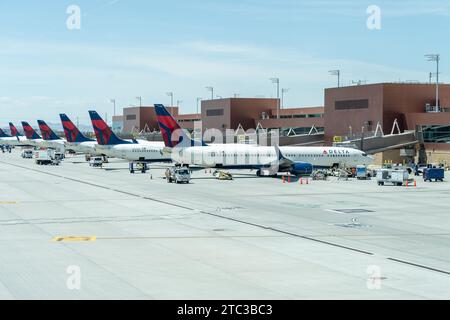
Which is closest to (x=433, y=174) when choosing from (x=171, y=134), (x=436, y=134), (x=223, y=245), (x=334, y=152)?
(x=334, y=152)

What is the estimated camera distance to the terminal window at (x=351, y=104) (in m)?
119

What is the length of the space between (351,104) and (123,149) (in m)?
46.9

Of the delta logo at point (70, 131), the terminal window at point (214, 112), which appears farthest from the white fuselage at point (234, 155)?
the terminal window at point (214, 112)

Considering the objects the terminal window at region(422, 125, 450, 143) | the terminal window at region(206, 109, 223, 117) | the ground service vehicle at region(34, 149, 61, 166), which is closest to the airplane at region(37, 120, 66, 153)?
the ground service vehicle at region(34, 149, 61, 166)

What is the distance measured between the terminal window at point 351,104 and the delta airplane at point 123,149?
1578 inches

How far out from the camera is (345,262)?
2661 cm

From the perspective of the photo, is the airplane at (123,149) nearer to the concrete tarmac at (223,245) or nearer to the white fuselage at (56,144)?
the concrete tarmac at (223,245)

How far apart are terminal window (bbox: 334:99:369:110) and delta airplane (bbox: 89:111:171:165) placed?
40.1 metres

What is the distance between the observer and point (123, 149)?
96.4m

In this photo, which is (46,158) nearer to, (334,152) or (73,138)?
(73,138)

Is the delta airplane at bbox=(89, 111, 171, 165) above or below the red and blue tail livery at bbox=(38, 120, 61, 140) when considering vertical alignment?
below

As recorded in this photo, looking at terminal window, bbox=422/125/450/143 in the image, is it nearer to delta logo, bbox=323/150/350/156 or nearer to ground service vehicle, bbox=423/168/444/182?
delta logo, bbox=323/150/350/156

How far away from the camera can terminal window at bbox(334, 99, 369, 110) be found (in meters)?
119

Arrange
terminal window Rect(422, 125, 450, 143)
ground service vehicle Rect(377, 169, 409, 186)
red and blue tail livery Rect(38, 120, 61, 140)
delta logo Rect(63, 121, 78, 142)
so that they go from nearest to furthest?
ground service vehicle Rect(377, 169, 409, 186)
terminal window Rect(422, 125, 450, 143)
delta logo Rect(63, 121, 78, 142)
red and blue tail livery Rect(38, 120, 61, 140)
